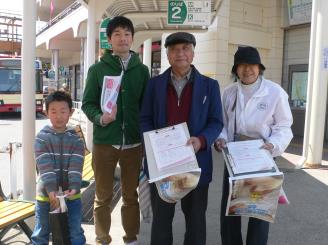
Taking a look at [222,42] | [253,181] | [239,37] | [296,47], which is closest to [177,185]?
[253,181]

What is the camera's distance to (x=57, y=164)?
3082 millimetres

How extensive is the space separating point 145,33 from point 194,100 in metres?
7.96

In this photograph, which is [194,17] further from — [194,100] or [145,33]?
[194,100]

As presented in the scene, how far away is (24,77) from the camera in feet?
13.0

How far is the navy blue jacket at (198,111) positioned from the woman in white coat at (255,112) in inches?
7.2

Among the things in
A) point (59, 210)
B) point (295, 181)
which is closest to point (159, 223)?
point (59, 210)

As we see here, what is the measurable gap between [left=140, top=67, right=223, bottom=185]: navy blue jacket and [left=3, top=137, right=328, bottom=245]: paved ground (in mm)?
1449

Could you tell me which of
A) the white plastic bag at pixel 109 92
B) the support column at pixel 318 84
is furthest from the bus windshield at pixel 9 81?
the white plastic bag at pixel 109 92

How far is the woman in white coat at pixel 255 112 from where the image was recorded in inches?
119

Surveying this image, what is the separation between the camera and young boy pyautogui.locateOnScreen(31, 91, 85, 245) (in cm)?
304

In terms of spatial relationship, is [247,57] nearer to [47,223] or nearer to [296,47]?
[47,223]

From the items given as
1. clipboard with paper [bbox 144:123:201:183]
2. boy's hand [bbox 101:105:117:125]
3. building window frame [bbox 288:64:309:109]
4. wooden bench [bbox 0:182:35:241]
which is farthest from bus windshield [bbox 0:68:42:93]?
clipboard with paper [bbox 144:123:201:183]

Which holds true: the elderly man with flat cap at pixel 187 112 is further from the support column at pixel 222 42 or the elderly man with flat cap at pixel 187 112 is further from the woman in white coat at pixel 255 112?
the support column at pixel 222 42

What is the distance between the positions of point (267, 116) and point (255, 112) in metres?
0.09
